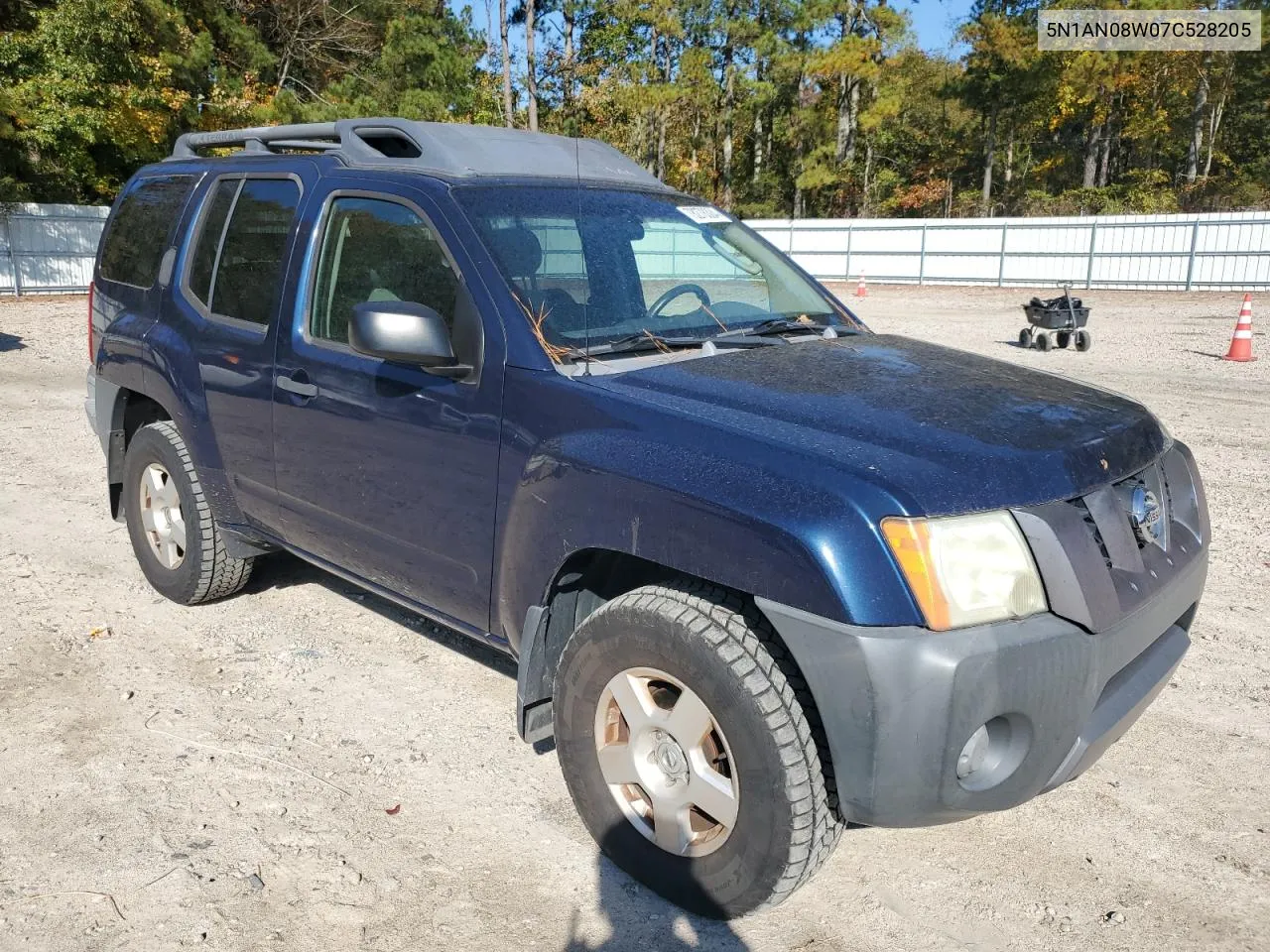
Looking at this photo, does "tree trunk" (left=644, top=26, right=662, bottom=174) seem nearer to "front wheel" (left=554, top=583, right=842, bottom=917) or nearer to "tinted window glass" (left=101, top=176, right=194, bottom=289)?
"tinted window glass" (left=101, top=176, right=194, bottom=289)

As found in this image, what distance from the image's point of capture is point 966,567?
229cm

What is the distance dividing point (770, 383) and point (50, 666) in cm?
321

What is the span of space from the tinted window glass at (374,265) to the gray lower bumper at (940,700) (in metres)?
1.66

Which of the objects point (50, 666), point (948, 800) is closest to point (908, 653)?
point (948, 800)

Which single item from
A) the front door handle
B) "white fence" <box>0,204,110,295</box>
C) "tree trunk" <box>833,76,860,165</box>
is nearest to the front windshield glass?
the front door handle

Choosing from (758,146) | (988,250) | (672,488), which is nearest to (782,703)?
(672,488)

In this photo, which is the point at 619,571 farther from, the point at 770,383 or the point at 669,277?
the point at 669,277

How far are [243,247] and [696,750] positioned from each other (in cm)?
283

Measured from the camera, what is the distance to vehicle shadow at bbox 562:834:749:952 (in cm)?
263

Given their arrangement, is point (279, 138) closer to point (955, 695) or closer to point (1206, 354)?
point (955, 695)

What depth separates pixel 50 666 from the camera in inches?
165

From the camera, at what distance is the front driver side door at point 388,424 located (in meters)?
3.14

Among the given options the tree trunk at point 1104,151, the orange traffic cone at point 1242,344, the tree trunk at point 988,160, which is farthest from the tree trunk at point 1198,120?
the orange traffic cone at point 1242,344

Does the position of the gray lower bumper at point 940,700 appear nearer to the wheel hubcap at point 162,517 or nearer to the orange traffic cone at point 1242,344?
the wheel hubcap at point 162,517
